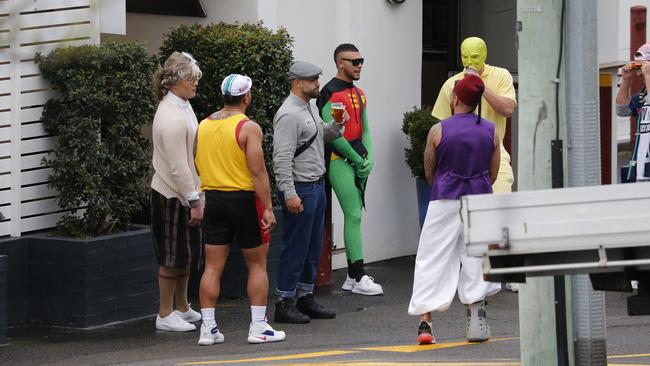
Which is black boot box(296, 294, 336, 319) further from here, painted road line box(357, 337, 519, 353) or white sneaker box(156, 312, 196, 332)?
painted road line box(357, 337, 519, 353)

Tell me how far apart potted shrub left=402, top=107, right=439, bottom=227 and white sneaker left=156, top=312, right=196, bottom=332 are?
11.6 ft

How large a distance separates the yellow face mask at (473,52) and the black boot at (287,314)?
8.02ft

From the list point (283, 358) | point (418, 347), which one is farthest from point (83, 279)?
point (418, 347)

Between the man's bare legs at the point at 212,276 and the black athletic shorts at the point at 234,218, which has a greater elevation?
the black athletic shorts at the point at 234,218

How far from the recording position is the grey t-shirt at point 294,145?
9.73 meters

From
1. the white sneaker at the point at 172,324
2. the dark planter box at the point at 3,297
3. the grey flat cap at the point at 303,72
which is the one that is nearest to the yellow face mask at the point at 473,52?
the grey flat cap at the point at 303,72

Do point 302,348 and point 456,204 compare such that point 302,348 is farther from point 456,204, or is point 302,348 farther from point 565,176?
point 565,176

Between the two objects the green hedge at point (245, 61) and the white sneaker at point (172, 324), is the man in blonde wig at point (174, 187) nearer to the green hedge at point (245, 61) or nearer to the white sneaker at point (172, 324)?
the white sneaker at point (172, 324)

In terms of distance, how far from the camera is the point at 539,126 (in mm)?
6996

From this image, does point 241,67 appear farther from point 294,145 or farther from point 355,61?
point 294,145

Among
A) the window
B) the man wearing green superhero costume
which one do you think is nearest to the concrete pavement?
the man wearing green superhero costume

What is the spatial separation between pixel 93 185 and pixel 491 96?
3.20 meters

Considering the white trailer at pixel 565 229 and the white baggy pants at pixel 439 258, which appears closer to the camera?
the white trailer at pixel 565 229

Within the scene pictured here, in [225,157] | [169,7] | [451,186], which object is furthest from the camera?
[169,7]
